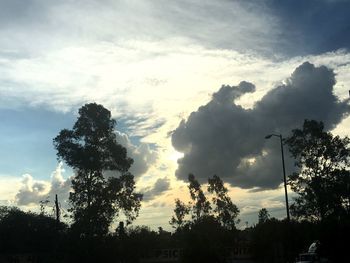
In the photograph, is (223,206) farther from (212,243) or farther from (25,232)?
(25,232)

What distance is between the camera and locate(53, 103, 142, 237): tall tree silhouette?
45125mm

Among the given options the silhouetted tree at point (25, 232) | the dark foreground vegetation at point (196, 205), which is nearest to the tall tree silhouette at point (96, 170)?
the dark foreground vegetation at point (196, 205)

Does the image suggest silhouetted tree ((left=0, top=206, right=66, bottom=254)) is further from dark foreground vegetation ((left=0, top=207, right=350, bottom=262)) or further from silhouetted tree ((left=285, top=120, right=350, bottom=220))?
silhouetted tree ((left=285, top=120, right=350, bottom=220))

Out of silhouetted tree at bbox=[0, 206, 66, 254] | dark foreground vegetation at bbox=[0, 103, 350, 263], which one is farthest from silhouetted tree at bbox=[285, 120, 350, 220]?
silhouetted tree at bbox=[0, 206, 66, 254]

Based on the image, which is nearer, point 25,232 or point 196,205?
point 196,205

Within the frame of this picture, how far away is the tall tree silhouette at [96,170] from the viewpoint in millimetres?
45125

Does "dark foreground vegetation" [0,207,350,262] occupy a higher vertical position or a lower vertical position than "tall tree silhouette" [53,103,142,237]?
lower

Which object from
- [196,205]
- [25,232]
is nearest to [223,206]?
[196,205]

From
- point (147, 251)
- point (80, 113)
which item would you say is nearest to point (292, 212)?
point (80, 113)

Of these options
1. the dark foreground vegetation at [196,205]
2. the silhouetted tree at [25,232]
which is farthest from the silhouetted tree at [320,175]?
the silhouetted tree at [25,232]

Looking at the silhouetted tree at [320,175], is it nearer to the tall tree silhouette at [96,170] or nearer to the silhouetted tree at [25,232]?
the tall tree silhouette at [96,170]

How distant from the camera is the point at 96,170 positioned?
46094mm

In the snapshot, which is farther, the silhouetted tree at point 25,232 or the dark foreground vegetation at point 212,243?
the silhouetted tree at point 25,232

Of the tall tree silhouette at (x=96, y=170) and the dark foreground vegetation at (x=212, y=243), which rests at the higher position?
the tall tree silhouette at (x=96, y=170)
